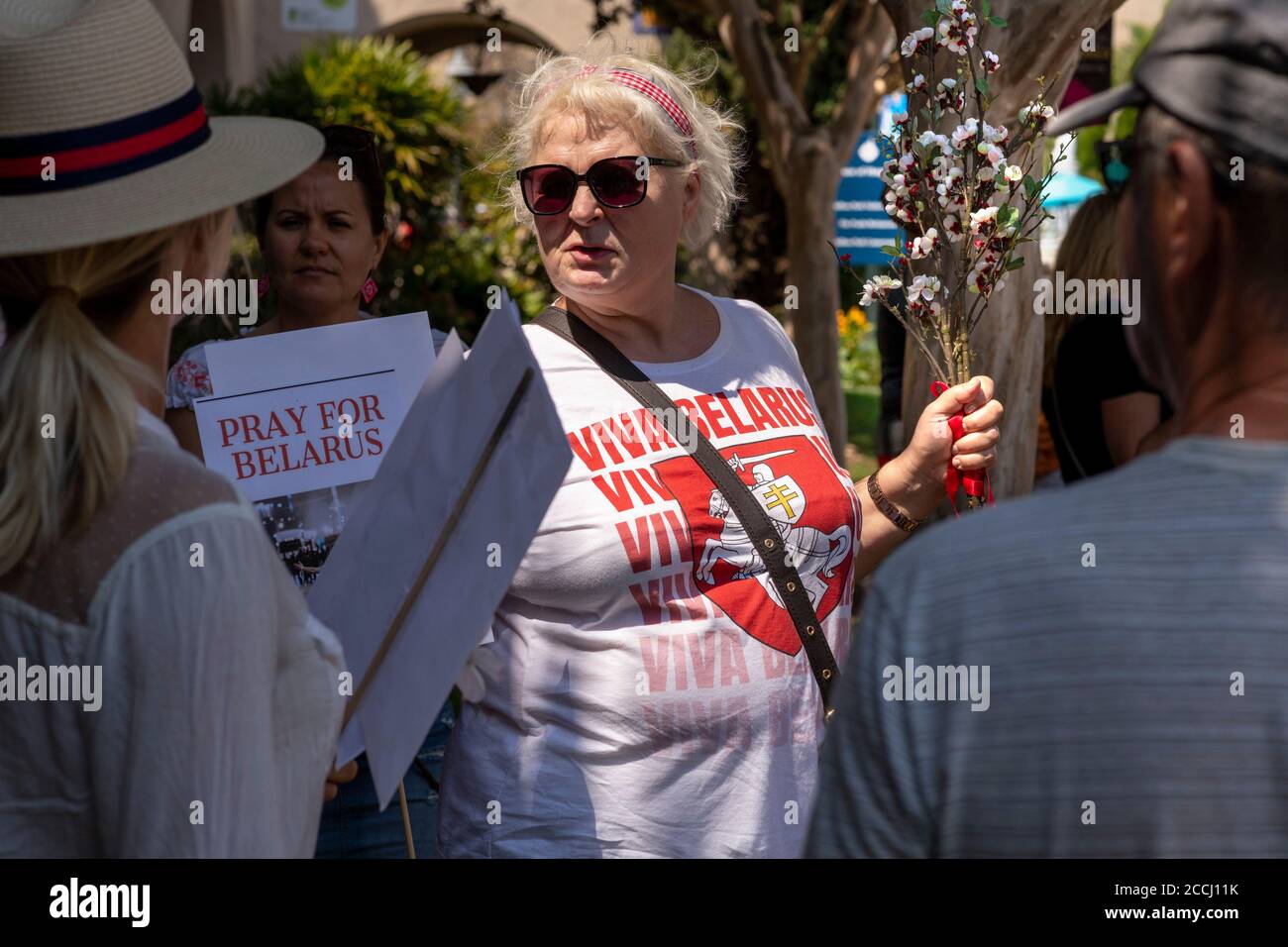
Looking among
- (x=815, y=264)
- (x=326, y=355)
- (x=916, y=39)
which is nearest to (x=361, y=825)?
(x=326, y=355)

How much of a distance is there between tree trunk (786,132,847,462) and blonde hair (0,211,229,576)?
7.12m

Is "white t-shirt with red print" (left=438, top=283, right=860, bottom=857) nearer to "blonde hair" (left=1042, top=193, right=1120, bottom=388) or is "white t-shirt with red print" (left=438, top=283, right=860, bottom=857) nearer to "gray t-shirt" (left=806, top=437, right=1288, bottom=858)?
"gray t-shirt" (left=806, top=437, right=1288, bottom=858)

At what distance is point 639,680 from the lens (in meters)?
2.34

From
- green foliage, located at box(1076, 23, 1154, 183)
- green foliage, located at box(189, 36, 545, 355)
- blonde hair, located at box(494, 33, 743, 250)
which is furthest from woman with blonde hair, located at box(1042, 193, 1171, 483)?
green foliage, located at box(1076, 23, 1154, 183)

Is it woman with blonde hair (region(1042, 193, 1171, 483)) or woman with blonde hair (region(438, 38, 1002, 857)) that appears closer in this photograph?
woman with blonde hair (region(438, 38, 1002, 857))

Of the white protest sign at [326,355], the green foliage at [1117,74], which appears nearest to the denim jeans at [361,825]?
the white protest sign at [326,355]

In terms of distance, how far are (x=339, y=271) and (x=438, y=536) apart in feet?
4.85

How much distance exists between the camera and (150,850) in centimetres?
140

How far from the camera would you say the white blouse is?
1.38 m

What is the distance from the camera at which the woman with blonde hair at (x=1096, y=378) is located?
3.25 metres

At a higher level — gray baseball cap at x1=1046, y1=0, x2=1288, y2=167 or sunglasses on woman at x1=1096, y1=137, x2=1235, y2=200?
gray baseball cap at x1=1046, y1=0, x2=1288, y2=167

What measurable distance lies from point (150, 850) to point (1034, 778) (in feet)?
2.85
